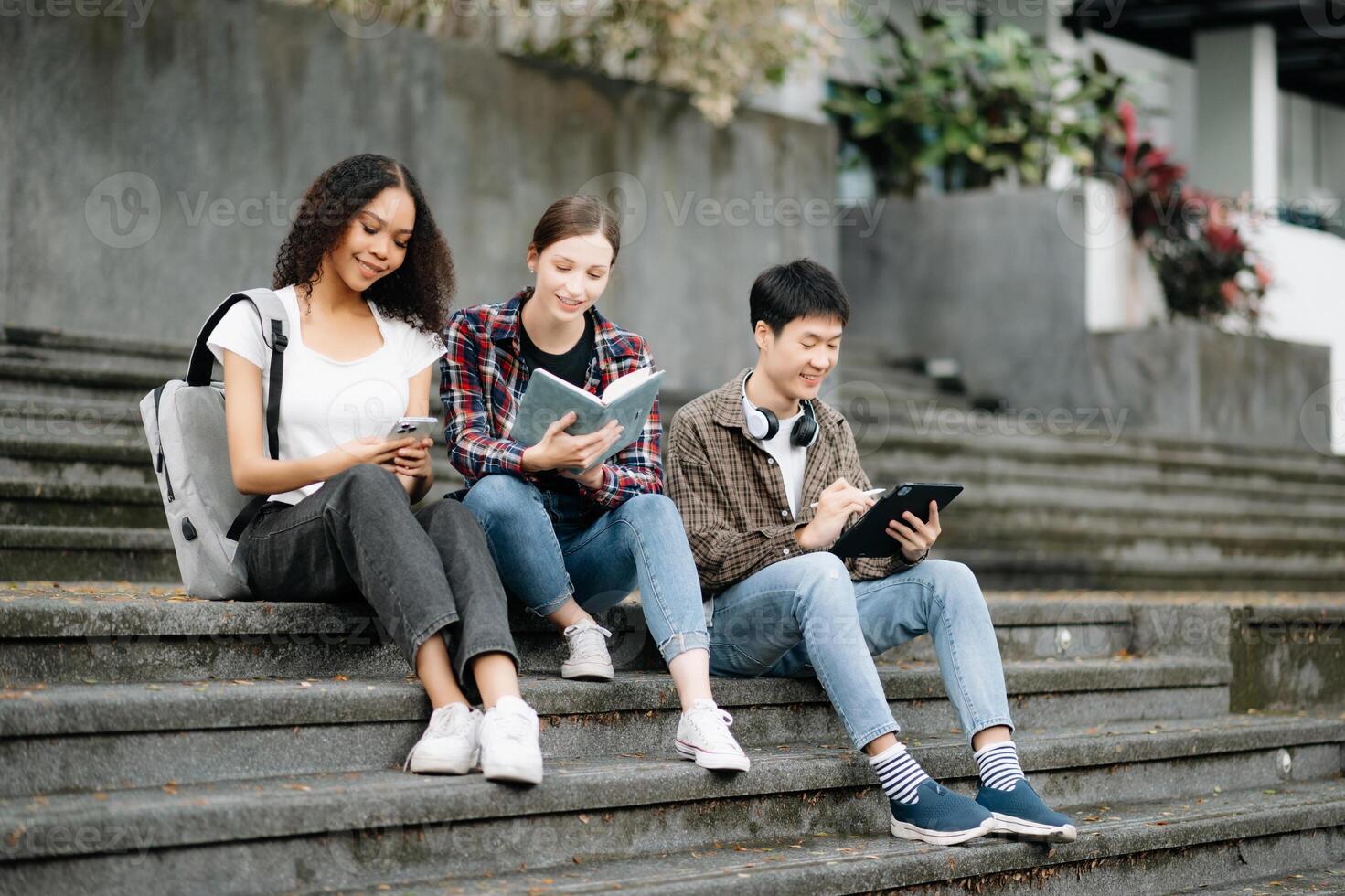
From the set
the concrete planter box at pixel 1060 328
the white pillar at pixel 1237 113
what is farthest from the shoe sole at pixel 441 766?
the white pillar at pixel 1237 113

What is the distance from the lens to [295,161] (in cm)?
651

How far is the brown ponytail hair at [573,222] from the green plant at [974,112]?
23.2 feet

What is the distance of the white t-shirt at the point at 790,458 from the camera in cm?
353

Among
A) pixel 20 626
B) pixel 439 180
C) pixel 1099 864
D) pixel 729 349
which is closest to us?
pixel 20 626

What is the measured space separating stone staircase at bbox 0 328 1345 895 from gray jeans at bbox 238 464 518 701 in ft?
0.34

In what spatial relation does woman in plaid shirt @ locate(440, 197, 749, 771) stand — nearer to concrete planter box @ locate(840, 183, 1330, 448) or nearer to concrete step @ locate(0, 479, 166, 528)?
concrete step @ locate(0, 479, 166, 528)

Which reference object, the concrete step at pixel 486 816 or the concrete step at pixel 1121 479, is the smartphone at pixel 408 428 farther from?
the concrete step at pixel 1121 479

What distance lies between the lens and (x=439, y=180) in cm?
700

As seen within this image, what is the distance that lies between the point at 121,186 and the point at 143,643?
3683 millimetres

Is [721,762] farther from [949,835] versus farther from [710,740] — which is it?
[949,835]

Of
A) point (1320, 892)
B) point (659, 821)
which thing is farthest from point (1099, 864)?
point (659, 821)

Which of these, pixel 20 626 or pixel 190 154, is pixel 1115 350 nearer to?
pixel 190 154

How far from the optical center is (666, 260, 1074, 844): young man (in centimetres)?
311

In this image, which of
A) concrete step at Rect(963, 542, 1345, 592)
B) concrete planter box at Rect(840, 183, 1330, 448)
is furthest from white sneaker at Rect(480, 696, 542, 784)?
concrete planter box at Rect(840, 183, 1330, 448)
